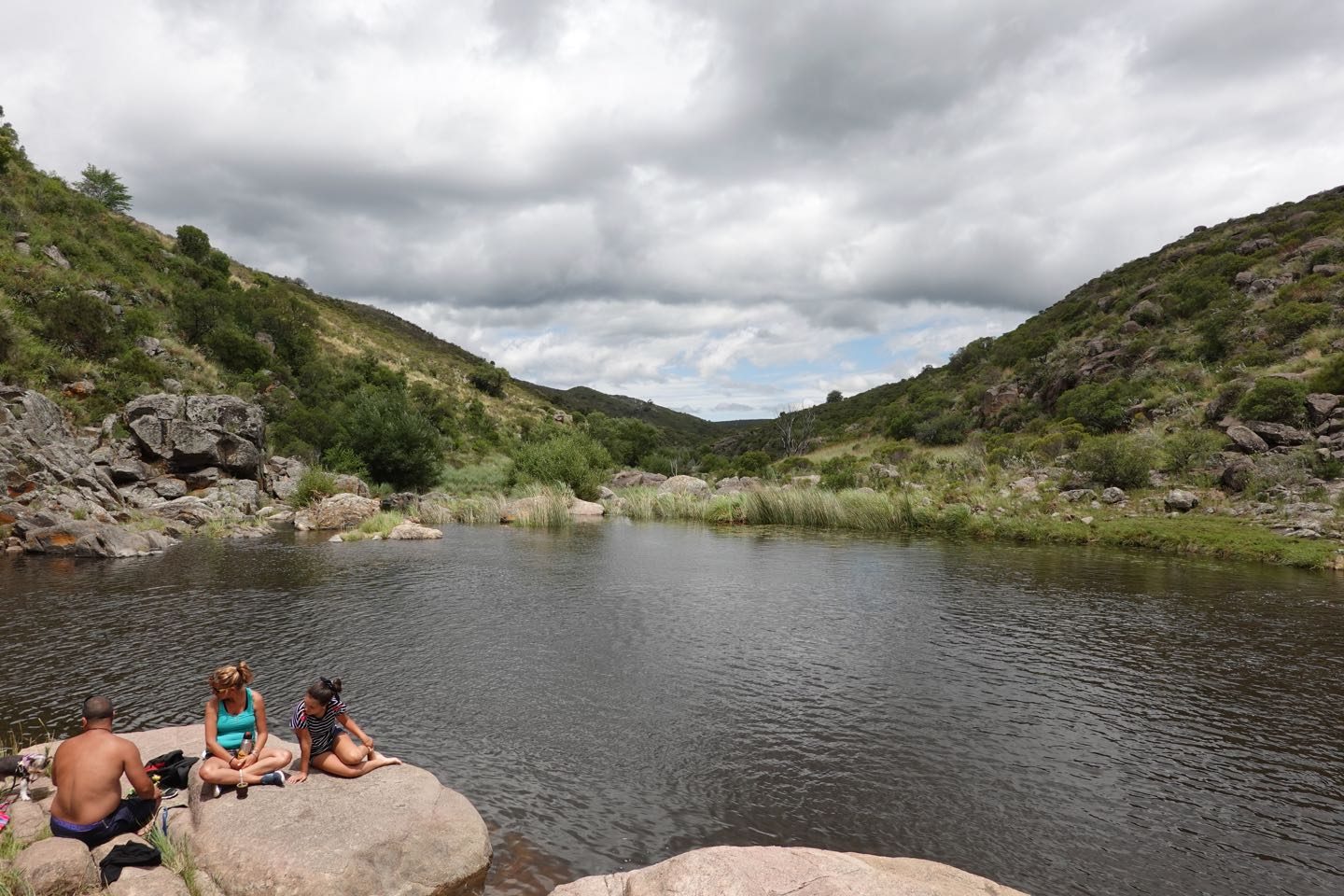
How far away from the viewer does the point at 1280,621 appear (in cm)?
1531

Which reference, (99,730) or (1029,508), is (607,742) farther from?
(1029,508)

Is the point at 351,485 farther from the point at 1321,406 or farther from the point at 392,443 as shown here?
the point at 1321,406

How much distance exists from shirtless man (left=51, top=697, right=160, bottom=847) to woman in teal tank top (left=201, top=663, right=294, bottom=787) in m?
0.60

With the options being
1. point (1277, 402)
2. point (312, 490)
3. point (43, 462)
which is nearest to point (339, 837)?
point (43, 462)

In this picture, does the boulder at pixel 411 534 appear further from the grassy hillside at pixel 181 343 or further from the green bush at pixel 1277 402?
the green bush at pixel 1277 402

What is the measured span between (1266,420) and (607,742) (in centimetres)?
3595

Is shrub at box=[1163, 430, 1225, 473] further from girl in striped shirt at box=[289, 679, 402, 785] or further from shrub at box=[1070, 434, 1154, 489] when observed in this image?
girl in striped shirt at box=[289, 679, 402, 785]

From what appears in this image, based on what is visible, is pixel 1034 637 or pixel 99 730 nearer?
pixel 99 730

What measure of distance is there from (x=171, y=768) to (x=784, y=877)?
667 cm

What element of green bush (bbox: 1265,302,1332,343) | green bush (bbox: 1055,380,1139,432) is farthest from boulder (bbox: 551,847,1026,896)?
green bush (bbox: 1265,302,1332,343)

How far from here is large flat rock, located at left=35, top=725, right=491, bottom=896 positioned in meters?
5.84

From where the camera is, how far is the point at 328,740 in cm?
777

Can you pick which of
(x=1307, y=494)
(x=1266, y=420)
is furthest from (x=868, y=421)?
(x=1307, y=494)

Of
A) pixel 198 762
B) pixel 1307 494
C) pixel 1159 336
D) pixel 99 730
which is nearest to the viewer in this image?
pixel 99 730
